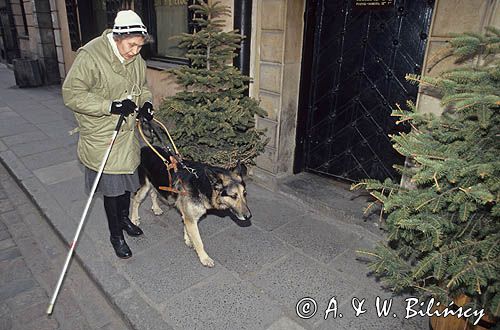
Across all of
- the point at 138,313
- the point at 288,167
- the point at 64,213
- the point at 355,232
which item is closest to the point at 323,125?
the point at 288,167

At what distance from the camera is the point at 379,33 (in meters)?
4.37

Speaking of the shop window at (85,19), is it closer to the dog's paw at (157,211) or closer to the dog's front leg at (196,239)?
the dog's paw at (157,211)

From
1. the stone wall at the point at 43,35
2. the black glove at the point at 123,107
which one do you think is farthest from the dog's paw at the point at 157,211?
the stone wall at the point at 43,35

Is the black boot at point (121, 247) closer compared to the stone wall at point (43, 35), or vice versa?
the black boot at point (121, 247)

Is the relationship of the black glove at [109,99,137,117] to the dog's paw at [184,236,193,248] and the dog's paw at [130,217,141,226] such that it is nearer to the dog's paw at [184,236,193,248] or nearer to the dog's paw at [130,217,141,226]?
A: the dog's paw at [184,236,193,248]

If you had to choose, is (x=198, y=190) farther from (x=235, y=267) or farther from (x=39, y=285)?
(x=39, y=285)

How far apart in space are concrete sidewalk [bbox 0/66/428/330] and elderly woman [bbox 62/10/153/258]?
0.48 m

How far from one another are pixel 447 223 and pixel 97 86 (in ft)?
10.0

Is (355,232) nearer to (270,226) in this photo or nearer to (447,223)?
(270,226)

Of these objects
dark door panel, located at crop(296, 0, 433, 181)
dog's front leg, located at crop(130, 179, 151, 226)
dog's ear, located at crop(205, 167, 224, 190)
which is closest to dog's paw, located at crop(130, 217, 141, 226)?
dog's front leg, located at crop(130, 179, 151, 226)

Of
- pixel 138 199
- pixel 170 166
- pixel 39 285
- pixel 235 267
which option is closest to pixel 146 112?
pixel 170 166

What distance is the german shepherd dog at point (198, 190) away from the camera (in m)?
3.50

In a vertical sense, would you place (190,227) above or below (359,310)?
above

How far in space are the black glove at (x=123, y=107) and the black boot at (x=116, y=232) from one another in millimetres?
1046
